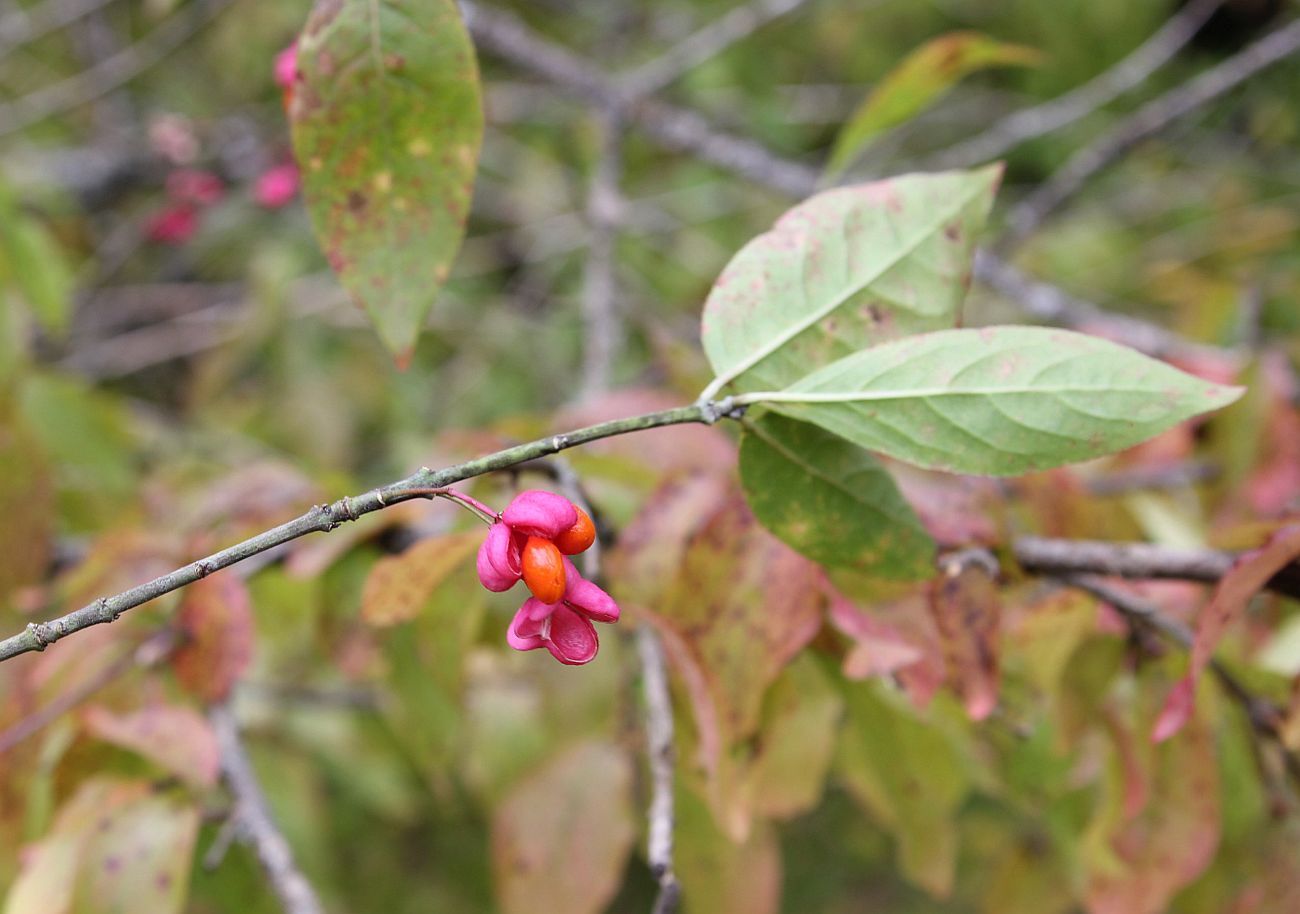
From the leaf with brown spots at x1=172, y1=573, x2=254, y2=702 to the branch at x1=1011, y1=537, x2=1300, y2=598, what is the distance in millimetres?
549

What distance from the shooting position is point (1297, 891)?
0.73 meters

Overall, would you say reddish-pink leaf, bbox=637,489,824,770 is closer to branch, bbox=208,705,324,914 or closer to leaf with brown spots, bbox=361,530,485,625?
leaf with brown spots, bbox=361,530,485,625

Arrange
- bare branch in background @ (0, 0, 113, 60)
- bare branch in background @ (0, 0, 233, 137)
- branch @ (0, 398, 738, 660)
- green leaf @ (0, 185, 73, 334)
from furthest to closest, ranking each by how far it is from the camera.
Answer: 1. bare branch in background @ (0, 0, 113, 60)
2. bare branch in background @ (0, 0, 233, 137)
3. green leaf @ (0, 185, 73, 334)
4. branch @ (0, 398, 738, 660)

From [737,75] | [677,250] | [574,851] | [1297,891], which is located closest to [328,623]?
[574,851]

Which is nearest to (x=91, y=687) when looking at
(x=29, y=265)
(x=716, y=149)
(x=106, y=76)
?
(x=29, y=265)

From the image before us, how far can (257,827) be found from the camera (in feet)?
2.31

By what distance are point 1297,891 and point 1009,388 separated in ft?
1.73

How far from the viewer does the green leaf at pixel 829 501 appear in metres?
0.51

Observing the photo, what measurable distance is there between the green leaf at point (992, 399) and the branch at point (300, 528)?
10cm

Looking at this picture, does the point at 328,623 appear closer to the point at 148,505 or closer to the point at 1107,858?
the point at 148,505

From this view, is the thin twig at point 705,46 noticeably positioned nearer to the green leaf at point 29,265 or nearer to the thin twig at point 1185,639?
the green leaf at point 29,265

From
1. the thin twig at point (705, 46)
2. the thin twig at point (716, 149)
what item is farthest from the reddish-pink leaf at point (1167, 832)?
the thin twig at point (705, 46)

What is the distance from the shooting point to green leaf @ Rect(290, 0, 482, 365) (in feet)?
1.93

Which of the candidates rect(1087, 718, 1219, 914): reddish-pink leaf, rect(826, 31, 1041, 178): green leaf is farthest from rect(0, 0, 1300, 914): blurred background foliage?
rect(826, 31, 1041, 178): green leaf
